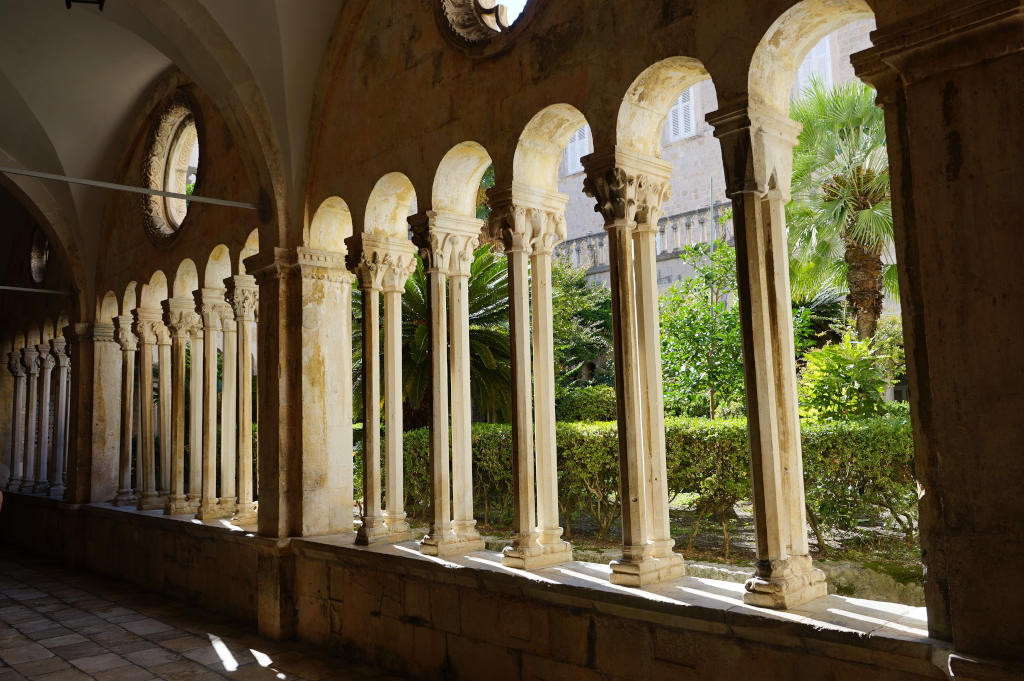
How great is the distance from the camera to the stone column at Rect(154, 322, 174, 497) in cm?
887

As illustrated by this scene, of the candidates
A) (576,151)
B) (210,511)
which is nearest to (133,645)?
(210,511)

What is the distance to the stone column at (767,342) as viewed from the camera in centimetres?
366

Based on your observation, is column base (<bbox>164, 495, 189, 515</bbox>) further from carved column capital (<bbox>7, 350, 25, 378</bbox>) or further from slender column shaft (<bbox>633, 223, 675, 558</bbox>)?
carved column capital (<bbox>7, 350, 25, 378</bbox>)

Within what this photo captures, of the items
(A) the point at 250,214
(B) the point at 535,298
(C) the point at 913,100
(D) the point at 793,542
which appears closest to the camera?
(C) the point at 913,100

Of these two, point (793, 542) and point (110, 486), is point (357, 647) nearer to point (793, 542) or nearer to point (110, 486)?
point (793, 542)

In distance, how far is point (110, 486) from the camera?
9984 mm

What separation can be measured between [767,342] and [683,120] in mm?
19464

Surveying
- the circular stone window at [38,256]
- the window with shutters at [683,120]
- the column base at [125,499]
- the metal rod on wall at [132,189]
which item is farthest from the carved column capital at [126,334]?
the window with shutters at [683,120]

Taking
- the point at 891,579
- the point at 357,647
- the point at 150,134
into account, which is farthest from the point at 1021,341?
the point at 150,134

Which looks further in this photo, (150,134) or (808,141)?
(808,141)

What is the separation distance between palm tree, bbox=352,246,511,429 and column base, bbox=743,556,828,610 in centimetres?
638

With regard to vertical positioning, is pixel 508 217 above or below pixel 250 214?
below

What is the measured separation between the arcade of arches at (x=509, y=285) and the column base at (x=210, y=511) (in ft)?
0.07

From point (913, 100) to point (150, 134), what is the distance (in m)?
8.22
